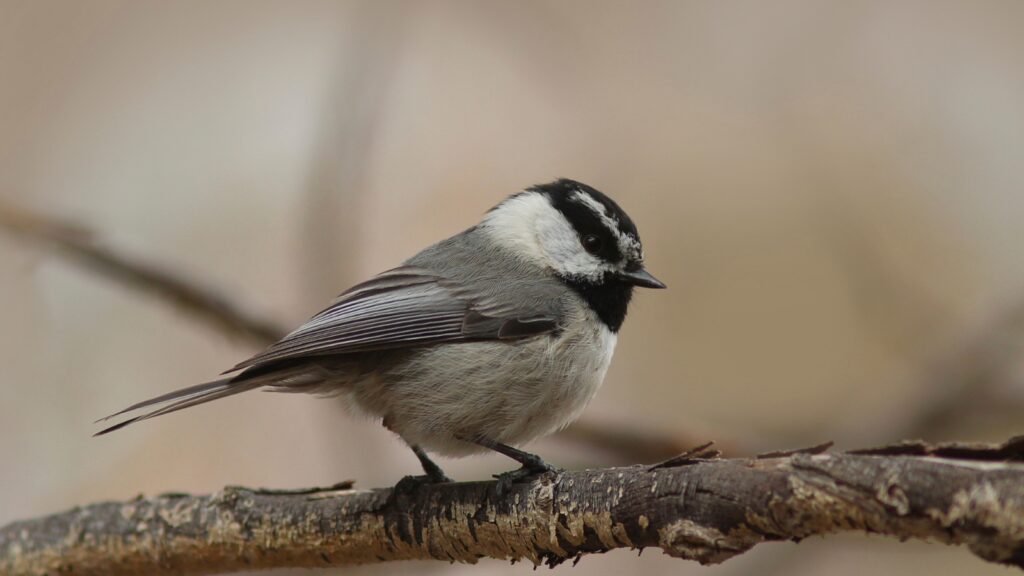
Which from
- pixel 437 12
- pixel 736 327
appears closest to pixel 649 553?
pixel 736 327

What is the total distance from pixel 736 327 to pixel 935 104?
191cm

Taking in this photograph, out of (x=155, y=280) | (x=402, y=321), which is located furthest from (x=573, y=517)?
(x=155, y=280)

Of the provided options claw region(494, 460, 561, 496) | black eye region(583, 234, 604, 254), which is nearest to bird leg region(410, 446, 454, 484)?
claw region(494, 460, 561, 496)

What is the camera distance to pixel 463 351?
2.85 metres

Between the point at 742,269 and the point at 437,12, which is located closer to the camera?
the point at 742,269

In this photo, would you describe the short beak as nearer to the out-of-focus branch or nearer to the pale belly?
the pale belly

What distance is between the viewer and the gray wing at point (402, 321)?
2.73m

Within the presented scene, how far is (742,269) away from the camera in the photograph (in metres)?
5.71

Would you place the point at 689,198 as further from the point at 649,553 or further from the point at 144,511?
the point at 144,511

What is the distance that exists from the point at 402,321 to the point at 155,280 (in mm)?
1483

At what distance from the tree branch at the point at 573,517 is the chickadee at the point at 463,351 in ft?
0.86

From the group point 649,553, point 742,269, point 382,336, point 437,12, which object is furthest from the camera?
point 437,12

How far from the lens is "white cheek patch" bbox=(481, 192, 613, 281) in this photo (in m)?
3.22

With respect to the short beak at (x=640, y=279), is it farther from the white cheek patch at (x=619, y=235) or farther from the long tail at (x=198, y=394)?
the long tail at (x=198, y=394)
